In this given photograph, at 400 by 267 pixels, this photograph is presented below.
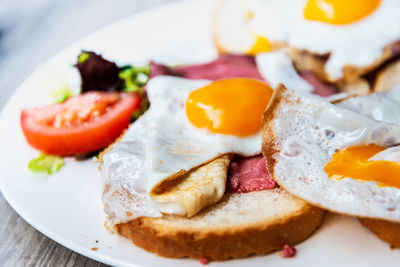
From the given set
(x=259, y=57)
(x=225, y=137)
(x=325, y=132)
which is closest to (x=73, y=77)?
(x=259, y=57)

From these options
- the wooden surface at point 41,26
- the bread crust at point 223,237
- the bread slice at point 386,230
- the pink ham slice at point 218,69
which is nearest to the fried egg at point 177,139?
the bread crust at point 223,237

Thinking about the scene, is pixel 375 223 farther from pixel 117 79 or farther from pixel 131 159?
pixel 117 79

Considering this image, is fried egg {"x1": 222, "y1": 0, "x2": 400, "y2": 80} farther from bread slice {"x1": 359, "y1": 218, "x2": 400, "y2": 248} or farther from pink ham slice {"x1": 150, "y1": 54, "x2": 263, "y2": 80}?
bread slice {"x1": 359, "y1": 218, "x2": 400, "y2": 248}

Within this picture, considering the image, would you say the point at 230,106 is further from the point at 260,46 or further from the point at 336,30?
the point at 336,30

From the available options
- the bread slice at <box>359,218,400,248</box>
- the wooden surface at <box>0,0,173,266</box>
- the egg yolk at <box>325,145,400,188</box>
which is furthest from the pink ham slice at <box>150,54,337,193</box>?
the wooden surface at <box>0,0,173,266</box>

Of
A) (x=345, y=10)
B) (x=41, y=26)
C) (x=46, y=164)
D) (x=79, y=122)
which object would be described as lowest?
(x=41, y=26)

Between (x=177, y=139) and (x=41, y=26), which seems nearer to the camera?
(x=177, y=139)

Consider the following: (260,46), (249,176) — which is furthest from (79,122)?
(260,46)

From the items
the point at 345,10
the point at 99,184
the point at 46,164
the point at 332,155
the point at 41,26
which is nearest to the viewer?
the point at 332,155
